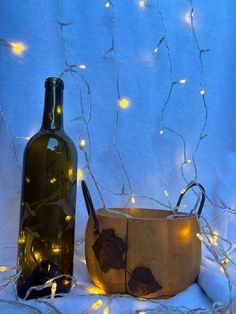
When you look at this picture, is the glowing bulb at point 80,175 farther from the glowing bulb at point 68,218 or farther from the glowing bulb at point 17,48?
the glowing bulb at point 17,48

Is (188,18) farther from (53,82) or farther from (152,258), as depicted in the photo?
(152,258)

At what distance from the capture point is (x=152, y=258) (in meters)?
0.50

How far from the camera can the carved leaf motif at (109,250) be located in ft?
1.65

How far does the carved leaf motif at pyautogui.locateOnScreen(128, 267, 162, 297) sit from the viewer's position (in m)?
0.49

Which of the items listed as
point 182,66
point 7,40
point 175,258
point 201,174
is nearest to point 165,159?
point 201,174

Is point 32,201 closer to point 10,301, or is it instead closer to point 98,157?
point 10,301

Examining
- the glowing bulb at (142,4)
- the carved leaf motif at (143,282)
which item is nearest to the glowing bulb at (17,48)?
the glowing bulb at (142,4)

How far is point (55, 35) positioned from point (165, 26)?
290 mm

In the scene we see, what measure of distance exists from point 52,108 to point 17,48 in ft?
0.78

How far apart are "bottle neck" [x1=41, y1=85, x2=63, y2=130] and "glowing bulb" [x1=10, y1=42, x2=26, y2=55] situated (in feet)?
0.70

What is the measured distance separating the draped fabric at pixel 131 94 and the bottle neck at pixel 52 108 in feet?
0.51

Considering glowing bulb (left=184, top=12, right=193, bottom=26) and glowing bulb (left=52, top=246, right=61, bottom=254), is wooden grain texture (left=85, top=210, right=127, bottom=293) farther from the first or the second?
glowing bulb (left=184, top=12, right=193, bottom=26)

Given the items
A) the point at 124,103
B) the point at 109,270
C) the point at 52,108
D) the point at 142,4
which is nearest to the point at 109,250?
the point at 109,270

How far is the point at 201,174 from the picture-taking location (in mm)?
838
